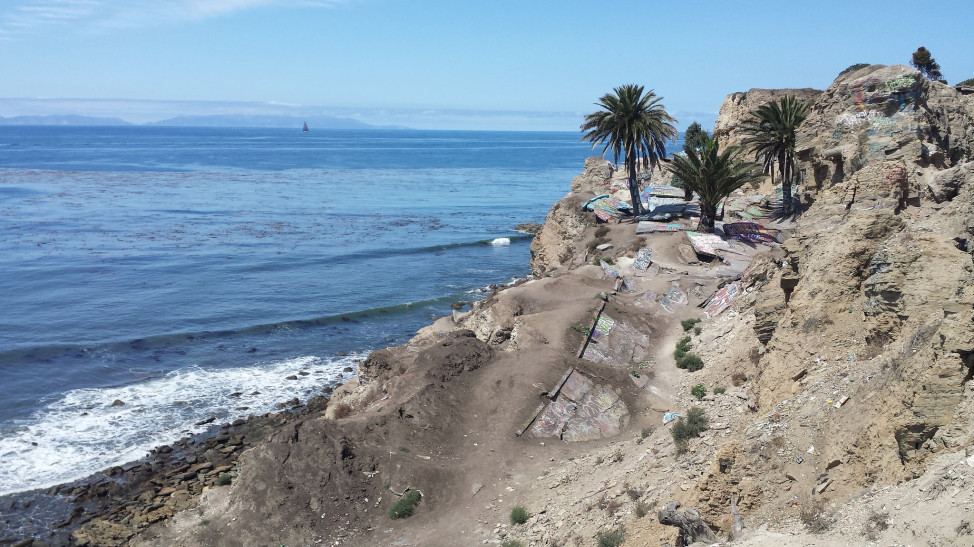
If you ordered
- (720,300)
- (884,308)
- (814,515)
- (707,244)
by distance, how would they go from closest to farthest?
(814,515) < (884,308) < (720,300) < (707,244)

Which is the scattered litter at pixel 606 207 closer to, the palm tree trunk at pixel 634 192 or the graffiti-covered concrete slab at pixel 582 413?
the palm tree trunk at pixel 634 192

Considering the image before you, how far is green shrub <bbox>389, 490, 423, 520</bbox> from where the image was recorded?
709 inches

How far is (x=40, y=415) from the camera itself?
93.4 ft

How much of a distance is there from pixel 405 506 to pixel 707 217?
87.3 feet

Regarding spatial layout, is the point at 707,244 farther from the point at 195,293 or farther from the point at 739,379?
the point at 195,293

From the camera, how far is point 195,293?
45781 millimetres

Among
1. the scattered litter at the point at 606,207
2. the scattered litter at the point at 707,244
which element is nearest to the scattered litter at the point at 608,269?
the scattered litter at the point at 707,244

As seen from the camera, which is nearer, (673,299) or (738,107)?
(673,299)

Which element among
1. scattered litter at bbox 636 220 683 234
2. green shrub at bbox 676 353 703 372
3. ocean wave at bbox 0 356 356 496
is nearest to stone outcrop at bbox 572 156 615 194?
scattered litter at bbox 636 220 683 234

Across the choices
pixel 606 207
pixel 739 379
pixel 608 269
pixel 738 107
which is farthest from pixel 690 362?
pixel 738 107

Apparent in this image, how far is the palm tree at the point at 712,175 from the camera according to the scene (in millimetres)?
37125

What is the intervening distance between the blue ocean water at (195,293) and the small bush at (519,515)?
1587cm

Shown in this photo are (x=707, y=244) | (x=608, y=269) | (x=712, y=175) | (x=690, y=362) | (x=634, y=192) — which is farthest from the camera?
(x=634, y=192)

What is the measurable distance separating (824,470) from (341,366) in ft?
85.7
